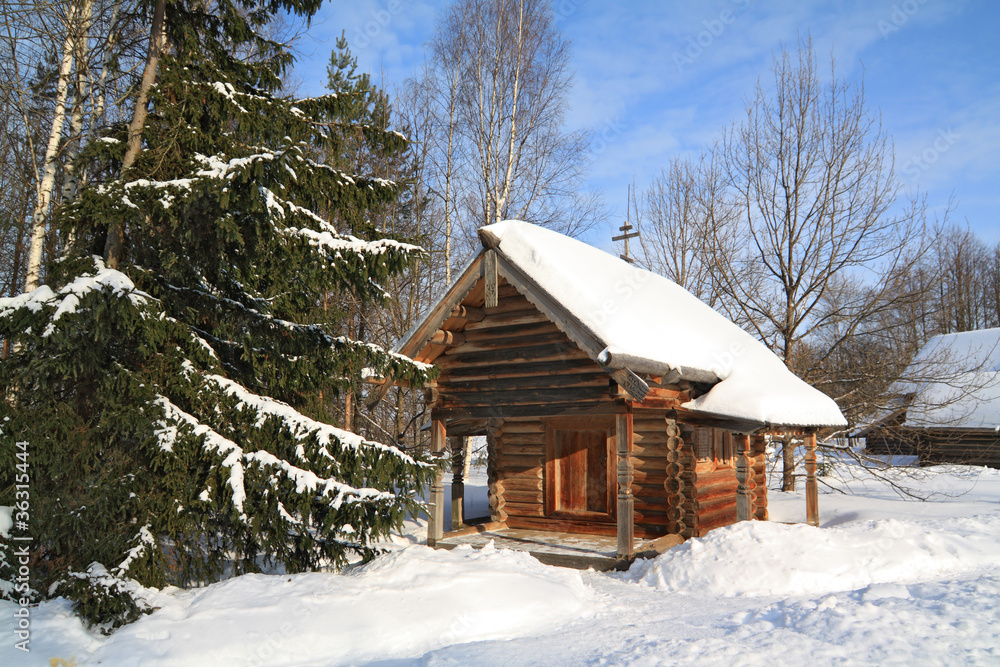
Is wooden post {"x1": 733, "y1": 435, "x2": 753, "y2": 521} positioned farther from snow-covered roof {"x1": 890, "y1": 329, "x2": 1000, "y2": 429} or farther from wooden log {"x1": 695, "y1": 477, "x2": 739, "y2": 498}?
snow-covered roof {"x1": 890, "y1": 329, "x2": 1000, "y2": 429}

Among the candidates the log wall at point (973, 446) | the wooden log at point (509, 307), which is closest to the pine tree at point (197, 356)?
the wooden log at point (509, 307)

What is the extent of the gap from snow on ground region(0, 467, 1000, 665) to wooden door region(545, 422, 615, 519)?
10.1 ft

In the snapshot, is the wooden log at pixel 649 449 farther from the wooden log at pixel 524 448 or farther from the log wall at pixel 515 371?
the log wall at pixel 515 371

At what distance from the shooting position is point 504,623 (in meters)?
6.41

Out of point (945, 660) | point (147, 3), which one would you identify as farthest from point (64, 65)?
point (945, 660)

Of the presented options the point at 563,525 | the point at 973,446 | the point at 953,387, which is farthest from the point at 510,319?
the point at 973,446

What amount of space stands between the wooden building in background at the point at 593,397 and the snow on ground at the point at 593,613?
1.66 meters

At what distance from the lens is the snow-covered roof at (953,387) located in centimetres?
1709

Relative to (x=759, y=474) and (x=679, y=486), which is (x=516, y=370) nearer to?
(x=679, y=486)

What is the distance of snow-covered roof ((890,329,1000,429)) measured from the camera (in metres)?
17.1

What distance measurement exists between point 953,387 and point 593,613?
19.9m

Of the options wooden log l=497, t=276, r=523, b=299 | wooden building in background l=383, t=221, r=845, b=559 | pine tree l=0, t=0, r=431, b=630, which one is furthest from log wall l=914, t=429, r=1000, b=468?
pine tree l=0, t=0, r=431, b=630

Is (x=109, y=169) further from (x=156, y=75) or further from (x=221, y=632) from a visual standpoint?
(x=221, y=632)

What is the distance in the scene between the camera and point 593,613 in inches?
273
